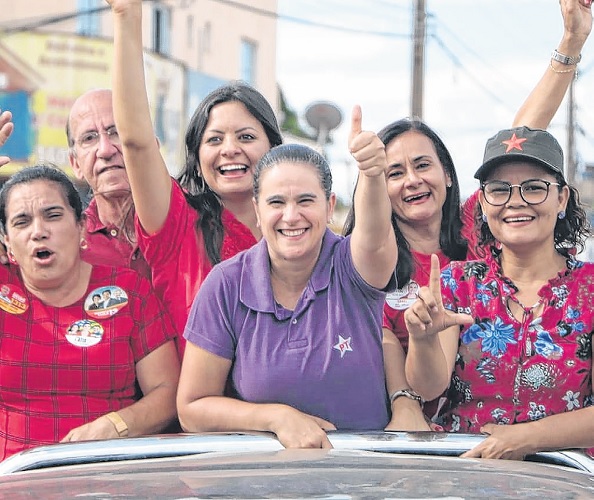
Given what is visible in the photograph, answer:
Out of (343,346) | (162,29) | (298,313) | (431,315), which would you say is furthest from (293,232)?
(162,29)

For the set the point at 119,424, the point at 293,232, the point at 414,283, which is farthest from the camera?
the point at 414,283

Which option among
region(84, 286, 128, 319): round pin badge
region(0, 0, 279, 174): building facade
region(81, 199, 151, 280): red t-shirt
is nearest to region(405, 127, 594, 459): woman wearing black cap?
region(84, 286, 128, 319): round pin badge

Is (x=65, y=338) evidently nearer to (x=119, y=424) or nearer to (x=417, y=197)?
(x=119, y=424)

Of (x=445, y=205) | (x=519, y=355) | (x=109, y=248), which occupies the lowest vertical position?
(x=519, y=355)

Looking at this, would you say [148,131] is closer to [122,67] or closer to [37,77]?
[122,67]

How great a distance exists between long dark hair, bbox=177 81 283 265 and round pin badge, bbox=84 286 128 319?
0.35 meters

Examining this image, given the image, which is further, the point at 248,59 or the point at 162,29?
the point at 248,59

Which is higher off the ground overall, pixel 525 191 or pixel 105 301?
pixel 525 191

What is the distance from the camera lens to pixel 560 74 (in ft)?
14.2

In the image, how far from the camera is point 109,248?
4.23m

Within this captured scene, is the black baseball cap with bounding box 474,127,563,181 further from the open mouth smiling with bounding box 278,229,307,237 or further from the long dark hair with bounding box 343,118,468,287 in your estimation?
the open mouth smiling with bounding box 278,229,307,237

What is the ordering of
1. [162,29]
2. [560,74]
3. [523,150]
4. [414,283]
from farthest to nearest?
[162,29] < [560,74] < [414,283] < [523,150]

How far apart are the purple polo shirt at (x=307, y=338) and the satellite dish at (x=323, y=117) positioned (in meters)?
14.0

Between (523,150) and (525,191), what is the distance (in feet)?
0.42
